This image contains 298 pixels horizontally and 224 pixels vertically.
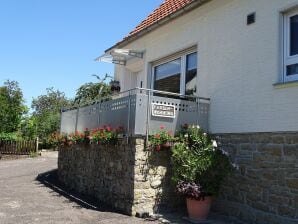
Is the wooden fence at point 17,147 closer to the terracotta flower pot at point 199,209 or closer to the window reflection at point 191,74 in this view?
the window reflection at point 191,74

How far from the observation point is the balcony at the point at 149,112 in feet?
30.2

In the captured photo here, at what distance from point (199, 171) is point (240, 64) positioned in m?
2.55

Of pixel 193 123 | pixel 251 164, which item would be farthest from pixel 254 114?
pixel 193 123

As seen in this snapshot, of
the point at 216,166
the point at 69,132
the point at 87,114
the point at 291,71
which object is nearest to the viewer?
the point at 291,71

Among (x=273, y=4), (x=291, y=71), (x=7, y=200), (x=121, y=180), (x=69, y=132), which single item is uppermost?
(x=273, y=4)

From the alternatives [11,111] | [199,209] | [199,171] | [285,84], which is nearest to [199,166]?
[199,171]

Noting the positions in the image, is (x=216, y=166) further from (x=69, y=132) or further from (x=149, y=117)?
(x=69, y=132)

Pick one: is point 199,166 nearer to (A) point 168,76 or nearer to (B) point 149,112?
(B) point 149,112

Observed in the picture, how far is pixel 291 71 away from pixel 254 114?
114 centimetres

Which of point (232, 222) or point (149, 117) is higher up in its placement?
point (149, 117)

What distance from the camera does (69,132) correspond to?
1376cm

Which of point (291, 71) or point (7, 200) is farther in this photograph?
point (7, 200)

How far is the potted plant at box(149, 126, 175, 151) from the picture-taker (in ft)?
30.0

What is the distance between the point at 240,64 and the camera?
30.4ft
